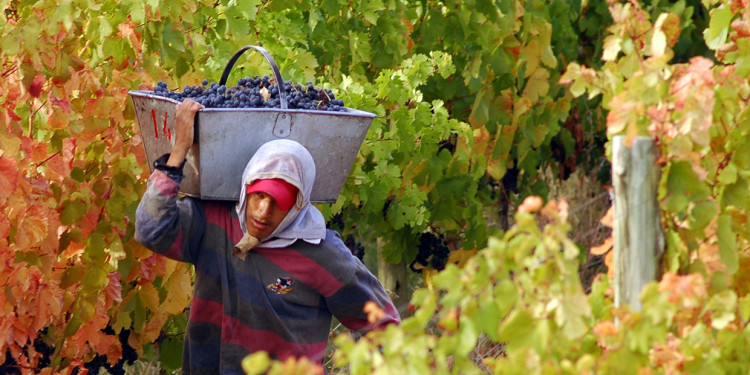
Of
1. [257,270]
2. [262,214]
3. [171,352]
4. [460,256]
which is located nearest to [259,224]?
[262,214]

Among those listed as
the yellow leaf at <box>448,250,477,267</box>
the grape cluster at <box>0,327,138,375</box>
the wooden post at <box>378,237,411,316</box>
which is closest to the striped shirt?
the grape cluster at <box>0,327,138,375</box>

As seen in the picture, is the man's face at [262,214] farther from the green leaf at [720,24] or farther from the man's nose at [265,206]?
the green leaf at [720,24]

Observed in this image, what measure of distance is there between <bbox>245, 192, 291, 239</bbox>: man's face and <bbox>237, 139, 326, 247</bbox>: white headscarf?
0.01 meters

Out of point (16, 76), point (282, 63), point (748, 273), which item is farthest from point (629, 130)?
point (282, 63)

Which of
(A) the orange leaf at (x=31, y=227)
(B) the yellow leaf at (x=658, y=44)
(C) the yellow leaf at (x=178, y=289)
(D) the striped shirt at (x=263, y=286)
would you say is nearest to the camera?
(B) the yellow leaf at (x=658, y=44)

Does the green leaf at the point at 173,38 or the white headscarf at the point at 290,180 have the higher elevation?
the green leaf at the point at 173,38

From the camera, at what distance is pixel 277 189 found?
2.74 m

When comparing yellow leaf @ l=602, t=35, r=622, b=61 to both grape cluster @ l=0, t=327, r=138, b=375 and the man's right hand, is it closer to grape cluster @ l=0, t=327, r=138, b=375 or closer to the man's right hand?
the man's right hand

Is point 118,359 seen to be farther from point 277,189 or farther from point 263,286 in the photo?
point 277,189

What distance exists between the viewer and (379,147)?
4125 millimetres

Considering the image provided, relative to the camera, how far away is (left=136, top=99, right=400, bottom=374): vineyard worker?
9.12 feet

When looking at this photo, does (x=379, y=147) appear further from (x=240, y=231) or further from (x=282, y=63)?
(x=240, y=231)

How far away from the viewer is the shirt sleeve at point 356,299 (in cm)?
→ 295

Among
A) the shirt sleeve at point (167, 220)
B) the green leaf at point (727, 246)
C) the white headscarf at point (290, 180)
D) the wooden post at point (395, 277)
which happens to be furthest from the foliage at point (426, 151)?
the white headscarf at point (290, 180)
